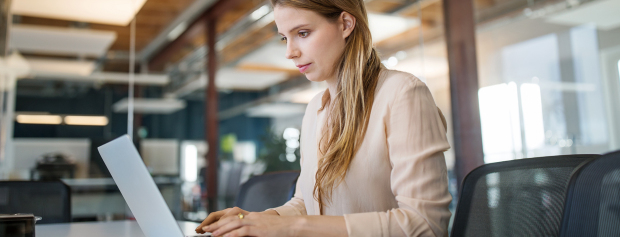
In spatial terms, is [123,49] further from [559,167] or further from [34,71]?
[559,167]

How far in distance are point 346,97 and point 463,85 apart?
7.77ft

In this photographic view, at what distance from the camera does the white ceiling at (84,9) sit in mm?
4738

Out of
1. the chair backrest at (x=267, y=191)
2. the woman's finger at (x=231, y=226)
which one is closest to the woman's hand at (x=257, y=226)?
the woman's finger at (x=231, y=226)

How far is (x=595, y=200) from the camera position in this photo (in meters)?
0.80

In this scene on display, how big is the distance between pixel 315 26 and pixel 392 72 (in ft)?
0.74

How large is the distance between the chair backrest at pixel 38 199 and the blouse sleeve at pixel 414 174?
1.63 metres

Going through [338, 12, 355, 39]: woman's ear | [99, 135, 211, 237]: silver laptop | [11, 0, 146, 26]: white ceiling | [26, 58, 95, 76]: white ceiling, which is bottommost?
[99, 135, 211, 237]: silver laptop

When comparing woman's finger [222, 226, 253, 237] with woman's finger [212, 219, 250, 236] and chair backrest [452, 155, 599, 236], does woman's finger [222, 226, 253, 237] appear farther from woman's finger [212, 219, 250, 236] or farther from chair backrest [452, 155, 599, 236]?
chair backrest [452, 155, 599, 236]

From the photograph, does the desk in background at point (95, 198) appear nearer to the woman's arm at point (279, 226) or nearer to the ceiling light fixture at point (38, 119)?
the ceiling light fixture at point (38, 119)

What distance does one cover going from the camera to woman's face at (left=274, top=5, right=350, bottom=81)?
122cm

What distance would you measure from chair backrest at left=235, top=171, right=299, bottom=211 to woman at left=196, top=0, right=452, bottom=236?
1.42 feet

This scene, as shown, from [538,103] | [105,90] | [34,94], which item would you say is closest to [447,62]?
[538,103]

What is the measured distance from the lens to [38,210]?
2.07m

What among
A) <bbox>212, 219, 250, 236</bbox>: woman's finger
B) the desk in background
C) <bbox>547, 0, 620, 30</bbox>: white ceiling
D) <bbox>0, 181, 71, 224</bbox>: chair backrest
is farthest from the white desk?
the desk in background
